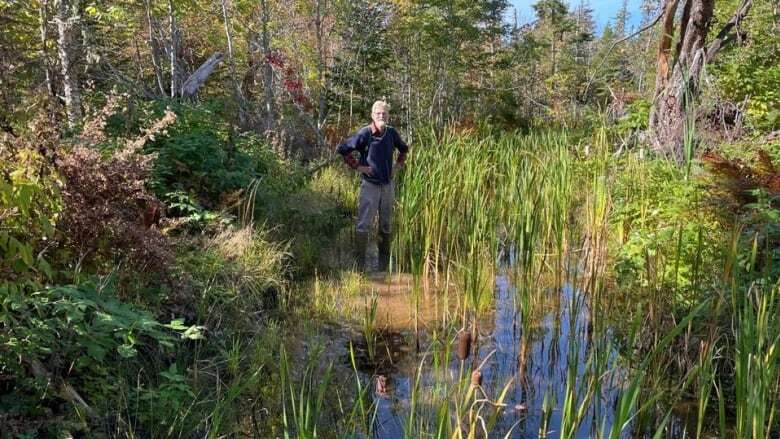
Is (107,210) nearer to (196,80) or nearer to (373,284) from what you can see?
(373,284)

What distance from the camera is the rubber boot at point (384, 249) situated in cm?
528

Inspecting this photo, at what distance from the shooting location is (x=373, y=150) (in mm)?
5418

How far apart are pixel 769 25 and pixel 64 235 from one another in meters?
10.4

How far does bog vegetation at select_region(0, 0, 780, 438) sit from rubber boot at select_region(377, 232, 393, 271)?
0.51 feet

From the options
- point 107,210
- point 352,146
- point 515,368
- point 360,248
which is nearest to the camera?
point 107,210

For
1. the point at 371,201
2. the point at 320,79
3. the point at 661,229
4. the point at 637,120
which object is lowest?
the point at 661,229

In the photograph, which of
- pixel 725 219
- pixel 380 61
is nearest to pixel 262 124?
pixel 380 61

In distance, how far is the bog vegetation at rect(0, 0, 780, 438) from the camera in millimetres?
2092

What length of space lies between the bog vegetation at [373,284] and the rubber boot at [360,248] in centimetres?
17

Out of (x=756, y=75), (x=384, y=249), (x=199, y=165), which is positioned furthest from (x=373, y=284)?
(x=756, y=75)

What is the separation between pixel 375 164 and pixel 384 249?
35.9 inches

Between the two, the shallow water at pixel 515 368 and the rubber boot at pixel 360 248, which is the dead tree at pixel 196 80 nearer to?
the rubber boot at pixel 360 248

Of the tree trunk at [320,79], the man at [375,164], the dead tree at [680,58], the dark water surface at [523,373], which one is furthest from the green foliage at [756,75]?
the tree trunk at [320,79]

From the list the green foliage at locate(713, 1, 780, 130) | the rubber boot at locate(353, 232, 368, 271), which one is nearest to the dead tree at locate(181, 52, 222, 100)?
the rubber boot at locate(353, 232, 368, 271)
